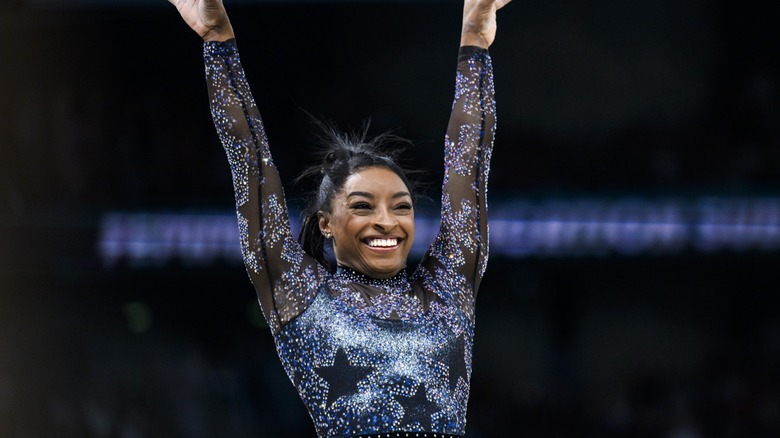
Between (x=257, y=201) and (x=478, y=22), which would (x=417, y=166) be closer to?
(x=478, y=22)

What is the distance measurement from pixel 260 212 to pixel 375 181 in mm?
265

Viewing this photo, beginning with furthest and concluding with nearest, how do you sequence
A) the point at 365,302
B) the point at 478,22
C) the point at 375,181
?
the point at 478,22
the point at 375,181
the point at 365,302

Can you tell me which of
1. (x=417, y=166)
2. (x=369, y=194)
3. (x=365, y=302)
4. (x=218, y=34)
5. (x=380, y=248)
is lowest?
(x=365, y=302)

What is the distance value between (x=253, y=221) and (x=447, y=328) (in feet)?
1.52

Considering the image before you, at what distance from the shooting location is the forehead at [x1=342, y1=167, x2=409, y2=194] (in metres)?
2.32

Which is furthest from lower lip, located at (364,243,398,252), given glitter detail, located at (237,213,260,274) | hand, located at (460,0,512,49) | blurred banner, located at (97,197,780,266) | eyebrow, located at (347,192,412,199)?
blurred banner, located at (97,197,780,266)

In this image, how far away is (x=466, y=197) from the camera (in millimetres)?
2385

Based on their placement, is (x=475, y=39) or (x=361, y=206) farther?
(x=475, y=39)

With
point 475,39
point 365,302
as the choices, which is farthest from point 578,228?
point 365,302

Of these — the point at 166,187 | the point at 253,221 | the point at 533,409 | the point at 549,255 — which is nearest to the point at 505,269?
the point at 549,255

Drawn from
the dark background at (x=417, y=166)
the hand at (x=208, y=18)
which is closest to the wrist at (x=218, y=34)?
the hand at (x=208, y=18)

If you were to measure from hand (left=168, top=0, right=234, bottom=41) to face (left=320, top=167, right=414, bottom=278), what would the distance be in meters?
0.42

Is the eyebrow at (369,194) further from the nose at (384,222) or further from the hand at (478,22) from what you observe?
the hand at (478,22)

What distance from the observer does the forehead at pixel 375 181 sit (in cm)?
232
